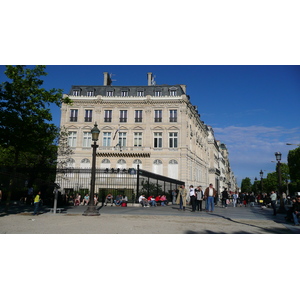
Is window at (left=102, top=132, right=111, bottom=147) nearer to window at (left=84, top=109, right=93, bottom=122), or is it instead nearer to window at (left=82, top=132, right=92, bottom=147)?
window at (left=82, top=132, right=92, bottom=147)

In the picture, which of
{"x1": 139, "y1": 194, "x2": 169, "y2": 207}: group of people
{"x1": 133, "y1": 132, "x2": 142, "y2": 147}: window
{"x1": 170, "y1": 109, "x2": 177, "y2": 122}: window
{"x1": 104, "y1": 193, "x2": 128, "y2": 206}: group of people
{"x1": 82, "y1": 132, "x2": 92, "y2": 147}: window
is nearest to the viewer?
{"x1": 104, "y1": 193, "x2": 128, "y2": 206}: group of people

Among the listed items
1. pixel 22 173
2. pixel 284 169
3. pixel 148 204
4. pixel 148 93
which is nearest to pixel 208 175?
pixel 284 169

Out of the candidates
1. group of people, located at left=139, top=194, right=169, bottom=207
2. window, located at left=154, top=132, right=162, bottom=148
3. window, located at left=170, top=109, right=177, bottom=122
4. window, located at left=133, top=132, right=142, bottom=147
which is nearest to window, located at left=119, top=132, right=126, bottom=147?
window, located at left=133, top=132, right=142, bottom=147

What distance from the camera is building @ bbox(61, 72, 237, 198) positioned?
38344 millimetres

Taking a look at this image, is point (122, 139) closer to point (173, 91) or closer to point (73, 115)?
→ point (73, 115)

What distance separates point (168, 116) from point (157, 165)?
23.6 ft

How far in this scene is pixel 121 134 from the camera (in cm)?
3962

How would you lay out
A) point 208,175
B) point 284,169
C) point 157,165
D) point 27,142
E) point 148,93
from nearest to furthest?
1. point 27,142
2. point 157,165
3. point 148,93
4. point 208,175
5. point 284,169

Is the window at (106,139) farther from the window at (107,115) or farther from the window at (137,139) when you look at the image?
the window at (137,139)

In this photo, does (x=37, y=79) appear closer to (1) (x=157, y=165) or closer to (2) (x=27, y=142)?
(2) (x=27, y=142)

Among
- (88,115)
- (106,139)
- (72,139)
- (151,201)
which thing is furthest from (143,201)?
(88,115)

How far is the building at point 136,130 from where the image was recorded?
38344mm

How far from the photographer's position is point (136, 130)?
129 feet

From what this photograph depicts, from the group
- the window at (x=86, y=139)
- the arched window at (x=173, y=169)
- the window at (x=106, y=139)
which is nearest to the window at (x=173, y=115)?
the arched window at (x=173, y=169)
